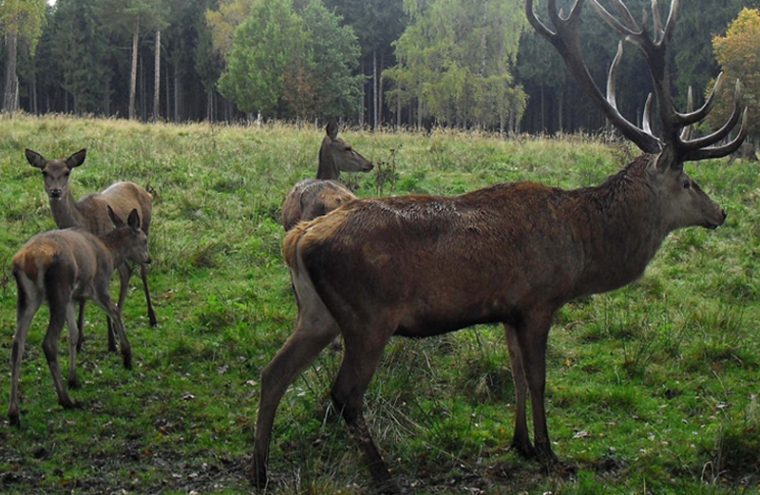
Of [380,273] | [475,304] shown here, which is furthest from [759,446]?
[380,273]

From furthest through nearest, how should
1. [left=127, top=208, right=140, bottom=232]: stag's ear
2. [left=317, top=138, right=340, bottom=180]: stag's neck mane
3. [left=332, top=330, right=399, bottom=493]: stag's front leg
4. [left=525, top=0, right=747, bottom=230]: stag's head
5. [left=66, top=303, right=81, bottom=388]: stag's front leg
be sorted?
[left=317, top=138, right=340, bottom=180]: stag's neck mane
[left=127, top=208, right=140, bottom=232]: stag's ear
[left=66, top=303, right=81, bottom=388]: stag's front leg
[left=525, top=0, right=747, bottom=230]: stag's head
[left=332, top=330, right=399, bottom=493]: stag's front leg

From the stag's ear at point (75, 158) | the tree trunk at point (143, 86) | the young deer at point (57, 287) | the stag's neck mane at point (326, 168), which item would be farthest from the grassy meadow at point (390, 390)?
the tree trunk at point (143, 86)

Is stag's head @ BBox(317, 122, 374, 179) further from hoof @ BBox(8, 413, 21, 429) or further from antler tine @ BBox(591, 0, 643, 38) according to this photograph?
hoof @ BBox(8, 413, 21, 429)

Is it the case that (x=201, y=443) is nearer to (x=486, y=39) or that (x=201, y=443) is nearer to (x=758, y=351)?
(x=758, y=351)

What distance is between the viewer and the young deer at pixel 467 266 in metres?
4.96

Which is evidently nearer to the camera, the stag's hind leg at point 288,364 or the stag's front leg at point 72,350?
the stag's hind leg at point 288,364

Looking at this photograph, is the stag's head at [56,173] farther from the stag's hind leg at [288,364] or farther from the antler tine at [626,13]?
the antler tine at [626,13]

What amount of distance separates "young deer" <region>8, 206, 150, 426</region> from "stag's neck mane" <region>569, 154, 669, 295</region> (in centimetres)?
359

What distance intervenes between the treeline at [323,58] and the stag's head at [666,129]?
2650 centimetres

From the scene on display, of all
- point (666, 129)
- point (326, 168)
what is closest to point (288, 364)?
point (666, 129)

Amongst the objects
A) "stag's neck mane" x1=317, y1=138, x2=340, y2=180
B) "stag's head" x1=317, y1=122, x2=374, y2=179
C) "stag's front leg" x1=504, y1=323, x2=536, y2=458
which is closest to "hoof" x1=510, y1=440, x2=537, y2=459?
"stag's front leg" x1=504, y1=323, x2=536, y2=458

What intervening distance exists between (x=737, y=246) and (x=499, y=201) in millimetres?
6240

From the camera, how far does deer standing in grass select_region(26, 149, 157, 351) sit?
337 inches

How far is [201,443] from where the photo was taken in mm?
5938
